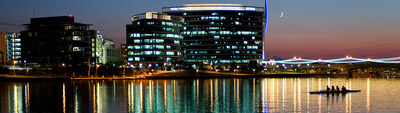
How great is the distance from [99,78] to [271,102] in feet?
309

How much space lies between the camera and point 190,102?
73625 millimetres

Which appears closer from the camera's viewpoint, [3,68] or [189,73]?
[3,68]

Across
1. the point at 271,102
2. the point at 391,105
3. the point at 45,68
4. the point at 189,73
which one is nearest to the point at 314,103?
the point at 271,102

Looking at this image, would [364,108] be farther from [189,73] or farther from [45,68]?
[45,68]

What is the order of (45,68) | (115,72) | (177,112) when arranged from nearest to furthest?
1. (177,112)
2. (115,72)
3. (45,68)

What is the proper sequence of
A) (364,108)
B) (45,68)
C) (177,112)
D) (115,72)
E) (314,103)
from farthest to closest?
(45,68)
(115,72)
(314,103)
(364,108)
(177,112)

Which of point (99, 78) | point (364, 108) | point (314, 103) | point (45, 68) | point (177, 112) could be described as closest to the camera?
point (177, 112)

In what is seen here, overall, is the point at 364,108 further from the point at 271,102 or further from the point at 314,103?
the point at 271,102

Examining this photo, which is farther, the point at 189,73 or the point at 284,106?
the point at 189,73

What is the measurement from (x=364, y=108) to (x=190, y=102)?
26828 millimetres

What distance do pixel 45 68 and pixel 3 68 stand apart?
24310 mm

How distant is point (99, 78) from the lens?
15625cm

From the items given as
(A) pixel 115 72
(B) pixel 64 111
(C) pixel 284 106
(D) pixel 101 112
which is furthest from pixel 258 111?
(A) pixel 115 72

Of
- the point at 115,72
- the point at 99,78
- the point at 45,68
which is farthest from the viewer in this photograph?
the point at 45,68
